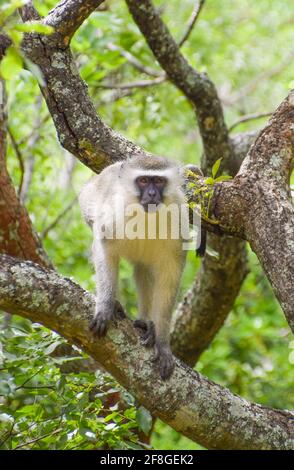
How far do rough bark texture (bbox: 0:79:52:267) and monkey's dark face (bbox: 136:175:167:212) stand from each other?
1.10 meters

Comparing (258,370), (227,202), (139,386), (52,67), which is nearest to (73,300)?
(139,386)

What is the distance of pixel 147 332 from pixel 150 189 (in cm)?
88

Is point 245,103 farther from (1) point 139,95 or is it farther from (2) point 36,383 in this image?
(2) point 36,383

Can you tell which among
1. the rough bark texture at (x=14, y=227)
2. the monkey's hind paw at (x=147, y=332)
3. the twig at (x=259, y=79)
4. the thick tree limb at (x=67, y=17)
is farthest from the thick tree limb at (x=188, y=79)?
the twig at (x=259, y=79)

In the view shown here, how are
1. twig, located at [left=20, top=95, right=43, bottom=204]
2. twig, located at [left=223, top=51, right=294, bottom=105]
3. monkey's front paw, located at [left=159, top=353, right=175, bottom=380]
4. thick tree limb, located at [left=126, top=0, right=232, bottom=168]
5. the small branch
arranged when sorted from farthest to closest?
twig, located at [left=223, top=51, right=294, bottom=105] < twig, located at [left=20, top=95, right=43, bottom=204] < thick tree limb, located at [left=126, top=0, right=232, bottom=168] < the small branch < monkey's front paw, located at [left=159, top=353, right=175, bottom=380]

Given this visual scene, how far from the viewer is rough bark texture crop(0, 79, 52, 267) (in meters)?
5.32

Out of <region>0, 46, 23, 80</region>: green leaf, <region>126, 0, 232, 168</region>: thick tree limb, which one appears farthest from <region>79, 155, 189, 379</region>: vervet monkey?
<region>0, 46, 23, 80</region>: green leaf

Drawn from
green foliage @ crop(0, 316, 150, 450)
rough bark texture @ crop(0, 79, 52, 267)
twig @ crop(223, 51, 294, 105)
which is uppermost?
twig @ crop(223, 51, 294, 105)

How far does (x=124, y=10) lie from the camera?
859 cm

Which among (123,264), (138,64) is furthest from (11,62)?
(138,64)

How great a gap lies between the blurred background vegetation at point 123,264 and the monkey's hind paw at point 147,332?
31 cm

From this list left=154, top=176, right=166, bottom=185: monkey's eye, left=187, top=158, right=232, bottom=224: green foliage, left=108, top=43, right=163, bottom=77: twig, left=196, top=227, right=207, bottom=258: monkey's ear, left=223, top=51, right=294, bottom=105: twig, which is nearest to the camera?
left=187, top=158, right=232, bottom=224: green foliage

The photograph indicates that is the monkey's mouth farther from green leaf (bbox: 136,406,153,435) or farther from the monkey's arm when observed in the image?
green leaf (bbox: 136,406,153,435)

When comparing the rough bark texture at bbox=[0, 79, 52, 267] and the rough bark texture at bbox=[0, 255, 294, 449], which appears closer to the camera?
the rough bark texture at bbox=[0, 255, 294, 449]
